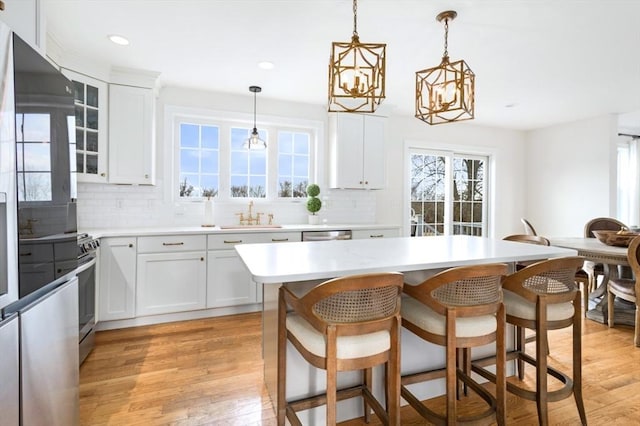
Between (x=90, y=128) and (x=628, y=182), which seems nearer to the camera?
(x=90, y=128)

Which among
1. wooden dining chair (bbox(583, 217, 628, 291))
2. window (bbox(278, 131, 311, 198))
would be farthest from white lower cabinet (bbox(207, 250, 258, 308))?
wooden dining chair (bbox(583, 217, 628, 291))

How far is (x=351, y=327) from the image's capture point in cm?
125

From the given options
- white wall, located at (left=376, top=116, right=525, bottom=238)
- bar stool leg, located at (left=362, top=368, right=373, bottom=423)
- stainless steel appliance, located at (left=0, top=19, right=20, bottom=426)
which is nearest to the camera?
stainless steel appliance, located at (left=0, top=19, right=20, bottom=426)

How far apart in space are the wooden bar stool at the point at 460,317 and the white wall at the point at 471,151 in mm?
3205

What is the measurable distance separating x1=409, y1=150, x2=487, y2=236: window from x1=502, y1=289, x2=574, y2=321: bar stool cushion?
326 centimetres

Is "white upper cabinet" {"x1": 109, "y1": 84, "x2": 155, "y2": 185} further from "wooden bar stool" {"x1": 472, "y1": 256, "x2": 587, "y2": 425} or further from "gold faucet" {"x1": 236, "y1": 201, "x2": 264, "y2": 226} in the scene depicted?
"wooden bar stool" {"x1": 472, "y1": 256, "x2": 587, "y2": 425}

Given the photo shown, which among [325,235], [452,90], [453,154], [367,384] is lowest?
[367,384]

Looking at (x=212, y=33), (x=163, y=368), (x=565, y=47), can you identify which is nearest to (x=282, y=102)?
(x=212, y=33)

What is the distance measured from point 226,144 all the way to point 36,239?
304 cm

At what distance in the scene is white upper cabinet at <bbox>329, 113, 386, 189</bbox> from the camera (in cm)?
407

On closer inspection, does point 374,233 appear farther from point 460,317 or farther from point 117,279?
point 117,279

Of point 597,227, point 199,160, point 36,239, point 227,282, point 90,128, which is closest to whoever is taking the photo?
point 36,239

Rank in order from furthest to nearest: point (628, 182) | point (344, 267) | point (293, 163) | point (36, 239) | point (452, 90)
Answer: point (628, 182) → point (293, 163) → point (452, 90) → point (344, 267) → point (36, 239)

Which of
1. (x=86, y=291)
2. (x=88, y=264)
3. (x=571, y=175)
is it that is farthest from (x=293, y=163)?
(x=571, y=175)
